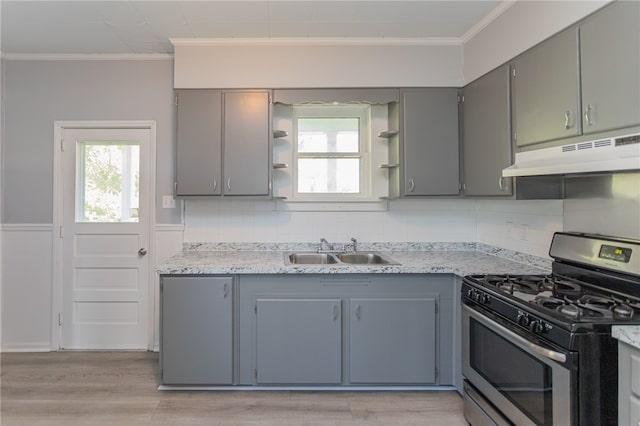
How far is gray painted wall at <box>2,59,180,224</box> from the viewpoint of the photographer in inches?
126

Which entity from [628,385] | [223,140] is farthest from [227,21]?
[628,385]

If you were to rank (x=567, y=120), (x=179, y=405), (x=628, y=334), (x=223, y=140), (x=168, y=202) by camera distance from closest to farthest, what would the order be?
(x=628, y=334) < (x=567, y=120) < (x=179, y=405) < (x=223, y=140) < (x=168, y=202)

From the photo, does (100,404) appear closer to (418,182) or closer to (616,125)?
(418,182)

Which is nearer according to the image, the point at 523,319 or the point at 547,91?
the point at 523,319

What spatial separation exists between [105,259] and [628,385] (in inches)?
139

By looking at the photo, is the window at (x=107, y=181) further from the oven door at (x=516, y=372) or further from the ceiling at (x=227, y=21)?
the oven door at (x=516, y=372)

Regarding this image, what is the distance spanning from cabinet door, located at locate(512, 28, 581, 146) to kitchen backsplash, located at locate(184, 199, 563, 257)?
3.49 ft

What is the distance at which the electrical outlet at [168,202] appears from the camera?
3.17 metres

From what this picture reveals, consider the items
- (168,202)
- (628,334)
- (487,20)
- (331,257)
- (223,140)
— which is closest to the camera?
(628,334)

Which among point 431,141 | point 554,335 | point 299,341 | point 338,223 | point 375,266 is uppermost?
point 431,141

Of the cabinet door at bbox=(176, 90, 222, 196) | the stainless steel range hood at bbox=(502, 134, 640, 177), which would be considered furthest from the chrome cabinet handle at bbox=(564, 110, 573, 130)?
the cabinet door at bbox=(176, 90, 222, 196)

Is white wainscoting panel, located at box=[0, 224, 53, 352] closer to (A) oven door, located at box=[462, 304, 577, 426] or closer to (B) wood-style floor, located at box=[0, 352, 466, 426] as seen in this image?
(B) wood-style floor, located at box=[0, 352, 466, 426]

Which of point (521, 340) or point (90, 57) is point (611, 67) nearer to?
point (521, 340)

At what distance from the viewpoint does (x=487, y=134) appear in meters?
2.53
